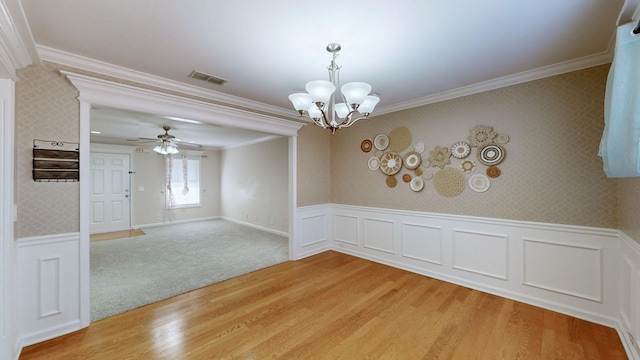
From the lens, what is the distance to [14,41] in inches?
67.6

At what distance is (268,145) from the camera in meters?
6.41

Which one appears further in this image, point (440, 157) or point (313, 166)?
point (313, 166)

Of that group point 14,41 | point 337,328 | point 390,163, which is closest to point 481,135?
point 390,163

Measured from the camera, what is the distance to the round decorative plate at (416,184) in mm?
3566

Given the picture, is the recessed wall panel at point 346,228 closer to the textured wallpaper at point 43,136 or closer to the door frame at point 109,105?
the door frame at point 109,105

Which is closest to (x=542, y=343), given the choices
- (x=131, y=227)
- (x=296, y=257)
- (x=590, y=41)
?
(x=590, y=41)

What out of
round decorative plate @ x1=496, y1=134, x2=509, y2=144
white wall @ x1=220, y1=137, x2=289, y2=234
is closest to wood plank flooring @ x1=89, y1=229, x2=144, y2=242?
white wall @ x1=220, y1=137, x2=289, y2=234

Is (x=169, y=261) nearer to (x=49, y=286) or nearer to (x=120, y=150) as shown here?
(x=49, y=286)

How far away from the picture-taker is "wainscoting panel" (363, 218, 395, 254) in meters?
3.93

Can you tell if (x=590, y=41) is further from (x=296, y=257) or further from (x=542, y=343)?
(x=296, y=257)

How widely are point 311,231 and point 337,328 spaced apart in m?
2.20

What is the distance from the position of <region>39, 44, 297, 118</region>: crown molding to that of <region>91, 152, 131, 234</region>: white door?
5045 mm

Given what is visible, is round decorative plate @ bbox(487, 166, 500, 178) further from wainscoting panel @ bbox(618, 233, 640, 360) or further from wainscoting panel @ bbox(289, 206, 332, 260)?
wainscoting panel @ bbox(289, 206, 332, 260)

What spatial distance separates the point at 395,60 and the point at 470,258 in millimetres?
2542
